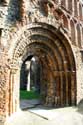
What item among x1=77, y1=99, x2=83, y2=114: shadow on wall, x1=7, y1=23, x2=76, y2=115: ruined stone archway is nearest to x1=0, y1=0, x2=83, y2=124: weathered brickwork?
x1=7, y1=23, x2=76, y2=115: ruined stone archway

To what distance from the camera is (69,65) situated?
372 inches

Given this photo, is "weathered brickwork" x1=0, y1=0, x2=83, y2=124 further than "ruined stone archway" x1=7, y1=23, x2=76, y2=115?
No

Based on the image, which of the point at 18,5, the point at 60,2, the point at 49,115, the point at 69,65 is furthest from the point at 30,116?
the point at 60,2

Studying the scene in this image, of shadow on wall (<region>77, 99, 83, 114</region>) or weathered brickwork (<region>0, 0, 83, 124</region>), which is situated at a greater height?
weathered brickwork (<region>0, 0, 83, 124</region>)

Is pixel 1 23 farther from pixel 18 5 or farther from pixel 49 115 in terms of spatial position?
pixel 49 115

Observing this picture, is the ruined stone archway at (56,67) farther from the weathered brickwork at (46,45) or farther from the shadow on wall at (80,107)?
the shadow on wall at (80,107)

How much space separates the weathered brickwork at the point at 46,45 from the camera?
277 inches

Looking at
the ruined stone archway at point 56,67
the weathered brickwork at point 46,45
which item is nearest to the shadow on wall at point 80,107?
the weathered brickwork at point 46,45

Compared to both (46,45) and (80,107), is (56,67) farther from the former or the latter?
(80,107)

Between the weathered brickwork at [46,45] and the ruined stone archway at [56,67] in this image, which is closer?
the weathered brickwork at [46,45]

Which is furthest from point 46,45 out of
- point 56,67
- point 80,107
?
point 80,107

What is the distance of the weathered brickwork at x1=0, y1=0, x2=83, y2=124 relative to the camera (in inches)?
277

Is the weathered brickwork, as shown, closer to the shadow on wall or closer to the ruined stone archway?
the ruined stone archway

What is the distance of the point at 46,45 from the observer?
897 cm
